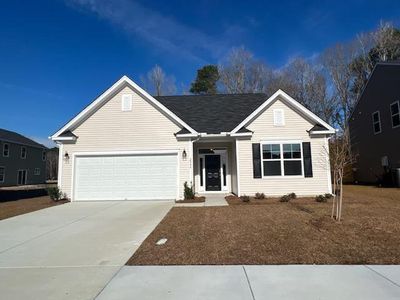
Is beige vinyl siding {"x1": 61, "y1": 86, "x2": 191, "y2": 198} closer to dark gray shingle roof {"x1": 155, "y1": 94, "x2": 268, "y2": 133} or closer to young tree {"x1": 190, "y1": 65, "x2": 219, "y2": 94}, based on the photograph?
dark gray shingle roof {"x1": 155, "y1": 94, "x2": 268, "y2": 133}

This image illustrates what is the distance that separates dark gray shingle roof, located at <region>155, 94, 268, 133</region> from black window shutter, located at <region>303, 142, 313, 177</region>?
152 inches

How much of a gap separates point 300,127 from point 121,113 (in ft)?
30.2

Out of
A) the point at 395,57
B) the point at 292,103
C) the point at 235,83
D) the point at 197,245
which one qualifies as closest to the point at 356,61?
the point at 395,57

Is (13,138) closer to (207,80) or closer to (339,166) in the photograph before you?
(207,80)

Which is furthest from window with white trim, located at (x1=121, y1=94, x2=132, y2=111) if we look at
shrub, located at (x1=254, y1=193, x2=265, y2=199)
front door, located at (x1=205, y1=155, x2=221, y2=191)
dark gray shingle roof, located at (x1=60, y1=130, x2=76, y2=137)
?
shrub, located at (x1=254, y1=193, x2=265, y2=199)

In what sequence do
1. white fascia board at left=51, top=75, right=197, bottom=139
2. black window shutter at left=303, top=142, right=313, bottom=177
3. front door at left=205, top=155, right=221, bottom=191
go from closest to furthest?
black window shutter at left=303, top=142, right=313, bottom=177
white fascia board at left=51, top=75, right=197, bottom=139
front door at left=205, top=155, right=221, bottom=191

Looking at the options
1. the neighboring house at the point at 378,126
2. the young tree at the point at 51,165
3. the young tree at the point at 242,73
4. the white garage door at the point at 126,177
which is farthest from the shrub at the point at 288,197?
the young tree at the point at 51,165

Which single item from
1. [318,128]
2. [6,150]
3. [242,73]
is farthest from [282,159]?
[6,150]

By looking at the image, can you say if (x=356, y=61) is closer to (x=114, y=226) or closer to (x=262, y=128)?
(x=262, y=128)

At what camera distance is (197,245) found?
6152mm

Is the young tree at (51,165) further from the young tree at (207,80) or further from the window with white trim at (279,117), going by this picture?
the window with white trim at (279,117)

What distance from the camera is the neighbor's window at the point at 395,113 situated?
752 inches

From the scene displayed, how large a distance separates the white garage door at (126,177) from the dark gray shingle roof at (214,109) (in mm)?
2972

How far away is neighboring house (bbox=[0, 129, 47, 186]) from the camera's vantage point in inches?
1268
